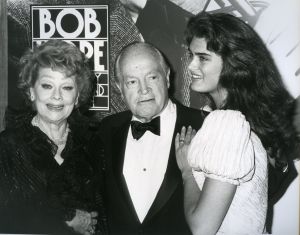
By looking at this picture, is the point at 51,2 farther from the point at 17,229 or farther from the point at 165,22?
the point at 17,229

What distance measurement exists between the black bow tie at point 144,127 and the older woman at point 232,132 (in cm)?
11

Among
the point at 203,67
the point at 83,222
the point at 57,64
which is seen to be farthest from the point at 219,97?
the point at 83,222

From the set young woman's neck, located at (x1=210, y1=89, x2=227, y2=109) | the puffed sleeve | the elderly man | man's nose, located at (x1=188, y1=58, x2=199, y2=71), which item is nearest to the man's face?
the elderly man

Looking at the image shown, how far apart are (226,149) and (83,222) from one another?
73 centimetres

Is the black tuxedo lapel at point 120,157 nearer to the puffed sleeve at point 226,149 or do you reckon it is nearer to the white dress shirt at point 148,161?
the white dress shirt at point 148,161

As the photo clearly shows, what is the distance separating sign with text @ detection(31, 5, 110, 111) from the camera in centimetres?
159

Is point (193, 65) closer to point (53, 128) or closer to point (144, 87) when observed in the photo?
point (144, 87)

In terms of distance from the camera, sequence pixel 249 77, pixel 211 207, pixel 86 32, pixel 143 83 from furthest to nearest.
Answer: pixel 86 32 → pixel 143 83 → pixel 249 77 → pixel 211 207

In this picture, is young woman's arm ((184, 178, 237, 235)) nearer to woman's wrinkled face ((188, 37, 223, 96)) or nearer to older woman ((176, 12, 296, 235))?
older woman ((176, 12, 296, 235))

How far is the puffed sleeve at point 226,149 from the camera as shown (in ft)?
3.91

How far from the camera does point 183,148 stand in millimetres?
1504

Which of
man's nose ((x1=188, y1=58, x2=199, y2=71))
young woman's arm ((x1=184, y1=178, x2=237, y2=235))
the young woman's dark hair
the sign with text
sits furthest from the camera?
the sign with text

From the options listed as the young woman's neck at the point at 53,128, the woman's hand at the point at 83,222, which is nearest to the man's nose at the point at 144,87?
the young woman's neck at the point at 53,128

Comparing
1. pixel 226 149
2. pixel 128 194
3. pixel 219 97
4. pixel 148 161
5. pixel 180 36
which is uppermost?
pixel 180 36
